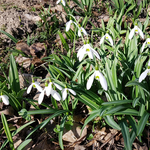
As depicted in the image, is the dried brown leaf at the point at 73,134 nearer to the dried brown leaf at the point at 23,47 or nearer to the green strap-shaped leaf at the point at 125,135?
the green strap-shaped leaf at the point at 125,135

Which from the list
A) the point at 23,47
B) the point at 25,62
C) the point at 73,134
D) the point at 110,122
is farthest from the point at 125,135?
the point at 23,47

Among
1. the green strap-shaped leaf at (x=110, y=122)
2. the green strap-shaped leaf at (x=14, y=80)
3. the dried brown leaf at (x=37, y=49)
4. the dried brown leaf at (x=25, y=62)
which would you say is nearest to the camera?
the green strap-shaped leaf at (x=110, y=122)

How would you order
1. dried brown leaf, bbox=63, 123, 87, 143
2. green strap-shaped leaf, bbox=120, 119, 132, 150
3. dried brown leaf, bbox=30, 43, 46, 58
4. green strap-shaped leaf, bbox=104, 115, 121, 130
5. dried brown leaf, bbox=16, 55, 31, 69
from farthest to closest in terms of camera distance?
dried brown leaf, bbox=30, 43, 46, 58, dried brown leaf, bbox=16, 55, 31, 69, dried brown leaf, bbox=63, 123, 87, 143, green strap-shaped leaf, bbox=104, 115, 121, 130, green strap-shaped leaf, bbox=120, 119, 132, 150

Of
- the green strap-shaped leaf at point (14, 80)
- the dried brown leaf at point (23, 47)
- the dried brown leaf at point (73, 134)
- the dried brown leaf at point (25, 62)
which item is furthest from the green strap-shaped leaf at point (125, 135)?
the dried brown leaf at point (23, 47)

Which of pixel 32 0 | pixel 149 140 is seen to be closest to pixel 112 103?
pixel 149 140

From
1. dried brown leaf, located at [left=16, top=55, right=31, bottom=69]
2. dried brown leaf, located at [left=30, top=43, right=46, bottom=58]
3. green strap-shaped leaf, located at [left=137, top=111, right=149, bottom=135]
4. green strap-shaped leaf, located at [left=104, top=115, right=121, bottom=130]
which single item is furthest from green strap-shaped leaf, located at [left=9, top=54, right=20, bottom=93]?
green strap-shaped leaf, located at [left=137, top=111, right=149, bottom=135]

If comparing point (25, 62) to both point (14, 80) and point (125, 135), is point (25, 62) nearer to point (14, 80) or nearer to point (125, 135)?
point (14, 80)

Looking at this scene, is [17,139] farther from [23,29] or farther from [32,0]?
[32,0]

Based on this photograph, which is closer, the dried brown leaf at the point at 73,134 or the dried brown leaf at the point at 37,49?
the dried brown leaf at the point at 73,134

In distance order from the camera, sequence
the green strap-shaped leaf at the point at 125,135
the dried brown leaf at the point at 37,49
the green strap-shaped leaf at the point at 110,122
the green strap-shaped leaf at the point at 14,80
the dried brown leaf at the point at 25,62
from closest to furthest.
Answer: the green strap-shaped leaf at the point at 125,135 < the green strap-shaped leaf at the point at 110,122 < the green strap-shaped leaf at the point at 14,80 < the dried brown leaf at the point at 25,62 < the dried brown leaf at the point at 37,49

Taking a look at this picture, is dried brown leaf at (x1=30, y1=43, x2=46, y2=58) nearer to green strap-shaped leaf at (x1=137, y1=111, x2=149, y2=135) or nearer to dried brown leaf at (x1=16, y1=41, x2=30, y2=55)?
dried brown leaf at (x1=16, y1=41, x2=30, y2=55)

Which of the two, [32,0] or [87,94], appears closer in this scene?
[87,94]
